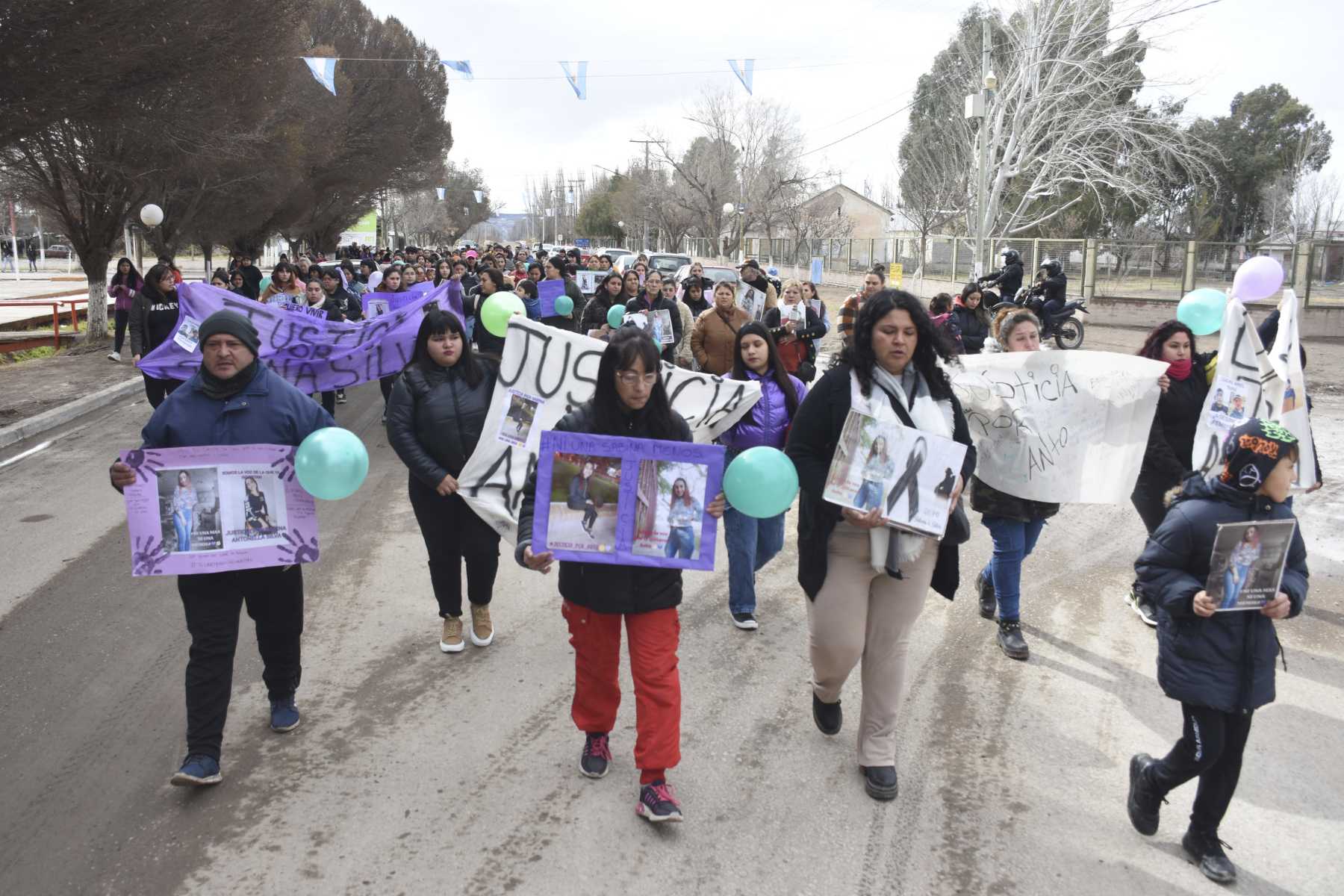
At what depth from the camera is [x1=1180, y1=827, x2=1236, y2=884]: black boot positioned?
3.25 meters

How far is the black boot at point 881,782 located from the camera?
147 inches

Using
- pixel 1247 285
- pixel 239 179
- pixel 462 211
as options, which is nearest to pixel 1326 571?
pixel 1247 285

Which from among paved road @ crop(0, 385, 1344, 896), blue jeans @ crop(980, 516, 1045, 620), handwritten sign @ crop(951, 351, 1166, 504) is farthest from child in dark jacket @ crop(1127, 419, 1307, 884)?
handwritten sign @ crop(951, 351, 1166, 504)

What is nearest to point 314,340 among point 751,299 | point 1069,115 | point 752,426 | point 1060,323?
point 752,426

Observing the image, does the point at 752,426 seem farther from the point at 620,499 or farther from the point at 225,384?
the point at 225,384

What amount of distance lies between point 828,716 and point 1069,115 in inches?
1300

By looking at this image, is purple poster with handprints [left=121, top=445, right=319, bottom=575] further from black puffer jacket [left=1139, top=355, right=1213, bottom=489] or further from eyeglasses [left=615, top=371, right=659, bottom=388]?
black puffer jacket [left=1139, top=355, right=1213, bottom=489]

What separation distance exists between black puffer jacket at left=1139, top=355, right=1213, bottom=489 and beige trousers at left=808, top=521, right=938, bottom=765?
227 cm

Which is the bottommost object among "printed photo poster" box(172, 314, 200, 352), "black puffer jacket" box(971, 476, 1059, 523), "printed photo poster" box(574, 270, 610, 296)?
"black puffer jacket" box(971, 476, 1059, 523)

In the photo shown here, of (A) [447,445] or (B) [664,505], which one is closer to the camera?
(B) [664,505]

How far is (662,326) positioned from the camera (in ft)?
32.9

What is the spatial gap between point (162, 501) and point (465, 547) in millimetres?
1636

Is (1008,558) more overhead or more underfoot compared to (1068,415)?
more underfoot

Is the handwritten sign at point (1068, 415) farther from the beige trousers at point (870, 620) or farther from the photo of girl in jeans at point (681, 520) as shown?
the photo of girl in jeans at point (681, 520)
